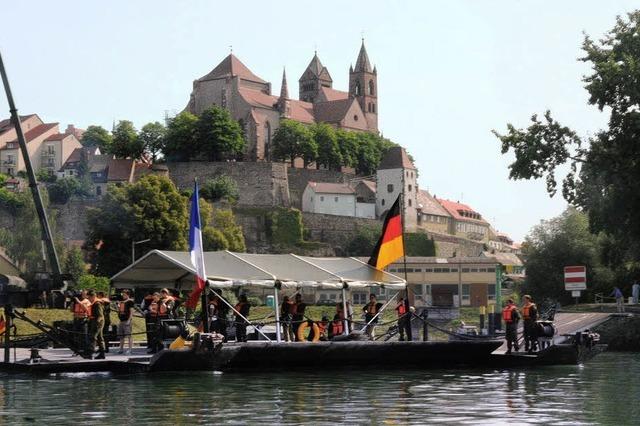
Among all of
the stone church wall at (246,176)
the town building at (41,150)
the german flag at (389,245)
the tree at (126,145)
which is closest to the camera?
the german flag at (389,245)

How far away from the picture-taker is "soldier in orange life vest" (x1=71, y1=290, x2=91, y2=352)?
29688 millimetres

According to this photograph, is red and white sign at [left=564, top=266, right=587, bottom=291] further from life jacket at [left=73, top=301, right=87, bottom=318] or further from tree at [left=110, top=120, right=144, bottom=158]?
tree at [left=110, top=120, right=144, bottom=158]

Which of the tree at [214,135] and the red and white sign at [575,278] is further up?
the tree at [214,135]

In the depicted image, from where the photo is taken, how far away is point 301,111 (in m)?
173

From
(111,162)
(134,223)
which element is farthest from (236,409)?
(111,162)

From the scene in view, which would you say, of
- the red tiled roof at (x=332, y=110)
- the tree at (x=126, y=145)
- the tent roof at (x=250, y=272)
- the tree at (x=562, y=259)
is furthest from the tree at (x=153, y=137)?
the tent roof at (x=250, y=272)

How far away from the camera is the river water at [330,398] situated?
21.7 metres

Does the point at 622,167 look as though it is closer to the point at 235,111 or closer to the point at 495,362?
the point at 495,362

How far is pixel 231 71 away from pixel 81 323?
136 m

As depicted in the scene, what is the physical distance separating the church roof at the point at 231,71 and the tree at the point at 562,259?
88838 millimetres

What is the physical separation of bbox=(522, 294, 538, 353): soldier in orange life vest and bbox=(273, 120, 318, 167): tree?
115 meters

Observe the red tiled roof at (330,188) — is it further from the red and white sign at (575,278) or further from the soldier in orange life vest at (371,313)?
the soldier in orange life vest at (371,313)

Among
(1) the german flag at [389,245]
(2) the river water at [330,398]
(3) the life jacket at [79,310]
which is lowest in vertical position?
(2) the river water at [330,398]

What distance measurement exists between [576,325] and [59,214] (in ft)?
282
